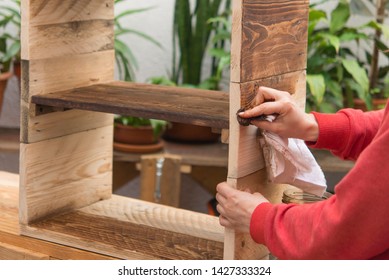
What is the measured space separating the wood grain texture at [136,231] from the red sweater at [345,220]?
0.35m

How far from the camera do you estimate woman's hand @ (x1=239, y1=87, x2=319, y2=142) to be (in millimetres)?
1613

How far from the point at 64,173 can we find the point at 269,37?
2.41 feet

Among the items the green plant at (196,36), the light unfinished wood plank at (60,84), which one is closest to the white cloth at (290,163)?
the light unfinished wood plank at (60,84)

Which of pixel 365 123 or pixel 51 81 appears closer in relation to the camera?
pixel 365 123

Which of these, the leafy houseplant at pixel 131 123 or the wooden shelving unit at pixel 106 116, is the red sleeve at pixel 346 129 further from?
the leafy houseplant at pixel 131 123

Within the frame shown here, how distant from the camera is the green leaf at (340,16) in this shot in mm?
3756

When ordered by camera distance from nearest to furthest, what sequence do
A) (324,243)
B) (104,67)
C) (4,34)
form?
(324,243) → (104,67) → (4,34)

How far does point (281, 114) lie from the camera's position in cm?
167

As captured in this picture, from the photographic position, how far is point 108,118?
7.25ft

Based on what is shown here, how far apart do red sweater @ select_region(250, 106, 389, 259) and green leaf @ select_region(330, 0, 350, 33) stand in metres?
2.36

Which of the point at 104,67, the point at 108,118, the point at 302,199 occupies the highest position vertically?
the point at 104,67

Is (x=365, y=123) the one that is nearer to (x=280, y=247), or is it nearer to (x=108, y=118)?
(x=280, y=247)

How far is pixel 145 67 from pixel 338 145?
8.73ft

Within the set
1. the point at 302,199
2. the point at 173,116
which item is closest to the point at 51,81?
the point at 173,116
